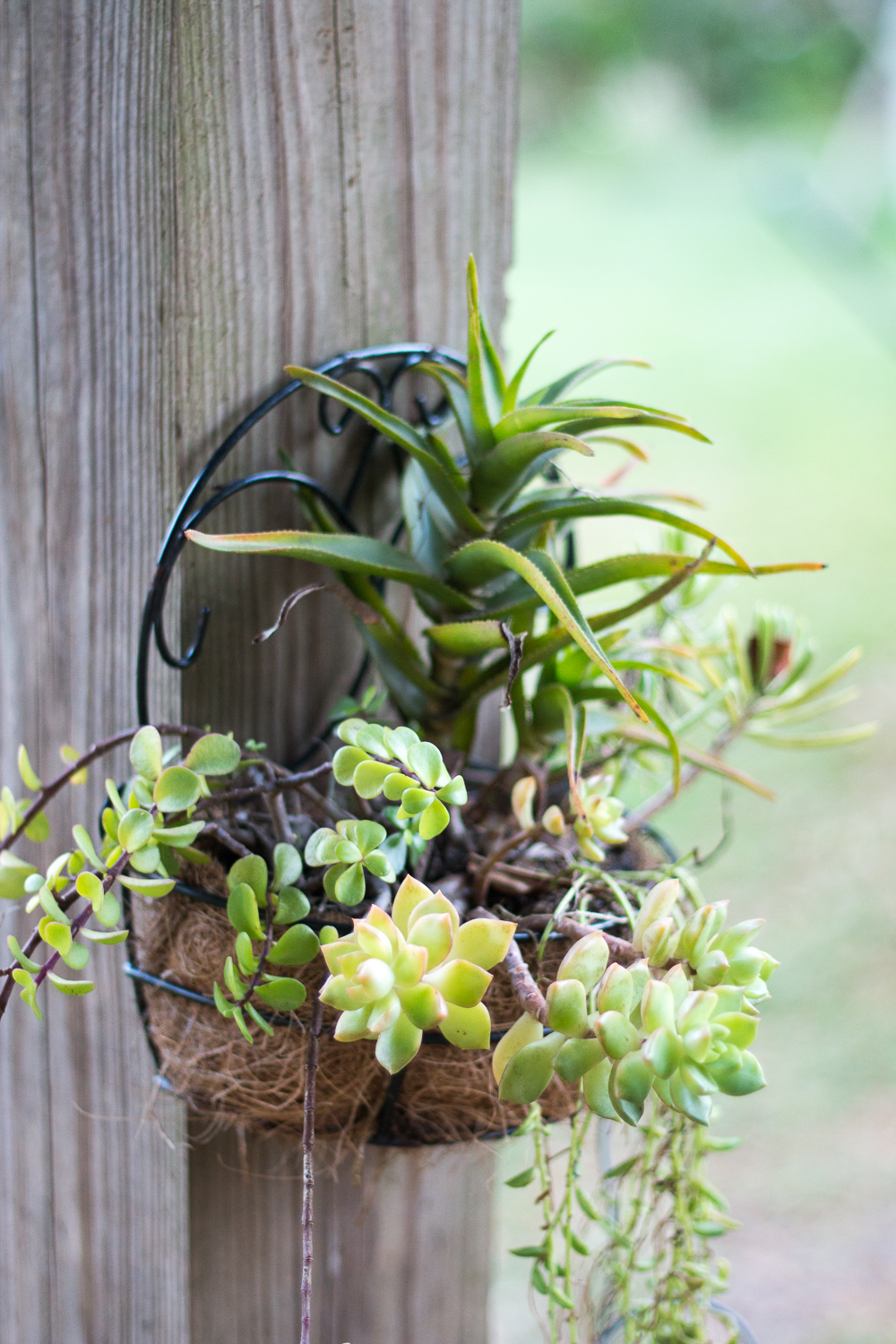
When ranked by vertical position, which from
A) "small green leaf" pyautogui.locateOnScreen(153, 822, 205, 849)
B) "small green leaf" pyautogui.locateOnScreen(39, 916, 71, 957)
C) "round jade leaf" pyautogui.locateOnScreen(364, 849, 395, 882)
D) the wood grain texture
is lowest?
the wood grain texture

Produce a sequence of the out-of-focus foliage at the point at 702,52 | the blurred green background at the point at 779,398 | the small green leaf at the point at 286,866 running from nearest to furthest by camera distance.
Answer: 1. the small green leaf at the point at 286,866
2. the blurred green background at the point at 779,398
3. the out-of-focus foliage at the point at 702,52

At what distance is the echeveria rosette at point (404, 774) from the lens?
371mm

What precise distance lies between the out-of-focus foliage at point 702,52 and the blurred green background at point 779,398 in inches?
0.4

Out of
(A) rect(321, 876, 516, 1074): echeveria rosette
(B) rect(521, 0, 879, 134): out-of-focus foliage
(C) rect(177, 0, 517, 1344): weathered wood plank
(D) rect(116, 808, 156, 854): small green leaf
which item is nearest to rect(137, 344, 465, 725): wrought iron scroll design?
(C) rect(177, 0, 517, 1344): weathered wood plank

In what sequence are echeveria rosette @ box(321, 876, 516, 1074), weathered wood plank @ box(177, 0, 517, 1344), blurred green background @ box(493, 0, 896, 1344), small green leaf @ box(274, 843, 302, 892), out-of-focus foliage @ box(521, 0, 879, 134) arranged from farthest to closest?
1. out-of-focus foliage @ box(521, 0, 879, 134)
2. blurred green background @ box(493, 0, 896, 1344)
3. weathered wood plank @ box(177, 0, 517, 1344)
4. small green leaf @ box(274, 843, 302, 892)
5. echeveria rosette @ box(321, 876, 516, 1074)

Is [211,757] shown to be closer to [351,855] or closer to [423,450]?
[351,855]

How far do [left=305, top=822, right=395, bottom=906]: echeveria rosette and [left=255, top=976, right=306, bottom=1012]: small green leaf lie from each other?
38 millimetres

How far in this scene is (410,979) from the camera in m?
0.32

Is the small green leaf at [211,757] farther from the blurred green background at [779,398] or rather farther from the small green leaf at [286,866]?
the blurred green background at [779,398]

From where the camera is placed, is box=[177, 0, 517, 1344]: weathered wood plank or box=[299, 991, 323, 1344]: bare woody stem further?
box=[177, 0, 517, 1344]: weathered wood plank

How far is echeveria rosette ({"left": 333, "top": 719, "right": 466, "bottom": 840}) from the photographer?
1.22 ft

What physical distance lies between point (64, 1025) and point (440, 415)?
1.46 feet

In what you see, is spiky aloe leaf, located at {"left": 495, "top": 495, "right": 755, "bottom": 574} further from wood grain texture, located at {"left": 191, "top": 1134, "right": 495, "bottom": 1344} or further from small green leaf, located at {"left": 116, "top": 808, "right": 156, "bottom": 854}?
wood grain texture, located at {"left": 191, "top": 1134, "right": 495, "bottom": 1344}

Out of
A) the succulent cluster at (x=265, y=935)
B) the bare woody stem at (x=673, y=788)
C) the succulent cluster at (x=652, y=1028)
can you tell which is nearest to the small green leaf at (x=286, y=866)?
the succulent cluster at (x=265, y=935)
